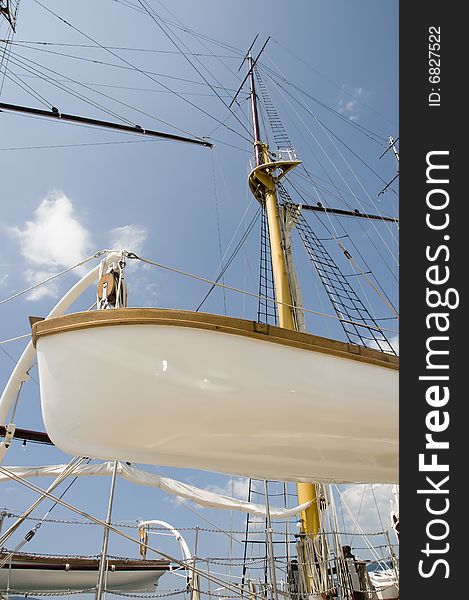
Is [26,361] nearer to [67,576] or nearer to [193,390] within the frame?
[193,390]

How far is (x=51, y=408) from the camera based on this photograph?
100 inches

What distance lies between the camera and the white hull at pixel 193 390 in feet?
7.80

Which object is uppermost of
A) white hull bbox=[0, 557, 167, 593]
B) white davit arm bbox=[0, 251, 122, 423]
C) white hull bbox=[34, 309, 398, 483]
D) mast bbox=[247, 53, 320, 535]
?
mast bbox=[247, 53, 320, 535]

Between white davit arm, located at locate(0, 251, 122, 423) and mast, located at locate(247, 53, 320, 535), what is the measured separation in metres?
3.81

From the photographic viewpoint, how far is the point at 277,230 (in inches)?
403

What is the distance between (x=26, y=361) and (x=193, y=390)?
8.41 feet

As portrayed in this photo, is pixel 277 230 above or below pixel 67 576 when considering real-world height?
above

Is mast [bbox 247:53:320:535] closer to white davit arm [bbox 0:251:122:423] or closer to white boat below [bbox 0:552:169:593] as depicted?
white davit arm [bbox 0:251:122:423]

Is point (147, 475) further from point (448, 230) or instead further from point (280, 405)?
point (448, 230)

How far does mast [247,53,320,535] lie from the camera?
23.7 feet

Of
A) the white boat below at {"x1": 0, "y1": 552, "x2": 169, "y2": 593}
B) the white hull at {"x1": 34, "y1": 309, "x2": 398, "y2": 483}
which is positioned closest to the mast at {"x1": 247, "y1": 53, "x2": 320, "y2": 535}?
the white hull at {"x1": 34, "y1": 309, "x2": 398, "y2": 483}

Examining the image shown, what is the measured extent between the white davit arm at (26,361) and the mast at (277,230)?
381cm

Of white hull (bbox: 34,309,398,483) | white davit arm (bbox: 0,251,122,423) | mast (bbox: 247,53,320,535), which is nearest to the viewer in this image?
white hull (bbox: 34,309,398,483)

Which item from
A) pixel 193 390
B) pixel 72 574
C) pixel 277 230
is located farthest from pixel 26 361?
pixel 72 574
